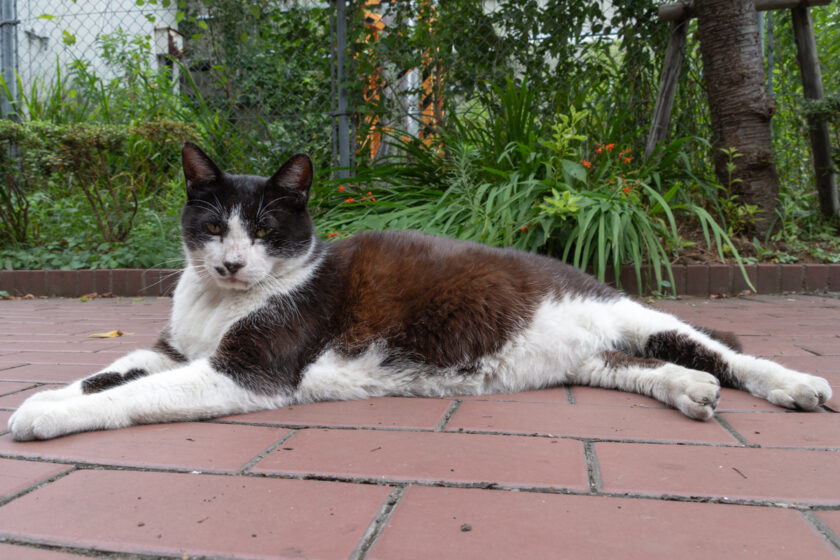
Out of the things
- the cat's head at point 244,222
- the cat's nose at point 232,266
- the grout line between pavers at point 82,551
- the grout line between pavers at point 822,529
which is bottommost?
the grout line between pavers at point 82,551

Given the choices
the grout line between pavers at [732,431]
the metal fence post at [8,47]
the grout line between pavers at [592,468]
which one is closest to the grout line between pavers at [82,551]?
the grout line between pavers at [592,468]

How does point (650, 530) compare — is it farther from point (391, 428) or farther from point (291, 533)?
point (391, 428)

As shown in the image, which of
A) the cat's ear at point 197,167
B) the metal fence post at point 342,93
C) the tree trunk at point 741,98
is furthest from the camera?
the metal fence post at point 342,93

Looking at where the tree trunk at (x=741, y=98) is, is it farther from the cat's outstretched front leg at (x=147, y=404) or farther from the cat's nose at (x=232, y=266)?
the cat's outstretched front leg at (x=147, y=404)

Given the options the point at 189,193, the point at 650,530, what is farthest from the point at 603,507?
the point at 189,193

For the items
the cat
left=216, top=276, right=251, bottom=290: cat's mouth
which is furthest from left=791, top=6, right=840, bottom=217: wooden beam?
left=216, top=276, right=251, bottom=290: cat's mouth

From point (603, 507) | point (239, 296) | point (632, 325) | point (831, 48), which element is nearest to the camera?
point (603, 507)

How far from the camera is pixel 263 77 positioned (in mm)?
6371

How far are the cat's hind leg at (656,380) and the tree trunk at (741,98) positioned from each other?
3377 millimetres

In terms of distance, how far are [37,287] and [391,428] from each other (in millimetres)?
5056

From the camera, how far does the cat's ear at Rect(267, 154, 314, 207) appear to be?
2.28 meters

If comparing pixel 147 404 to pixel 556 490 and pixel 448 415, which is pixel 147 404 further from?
pixel 556 490

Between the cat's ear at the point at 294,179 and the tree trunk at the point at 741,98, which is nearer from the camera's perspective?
the cat's ear at the point at 294,179

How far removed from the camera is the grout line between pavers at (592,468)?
A: 4.07 feet
